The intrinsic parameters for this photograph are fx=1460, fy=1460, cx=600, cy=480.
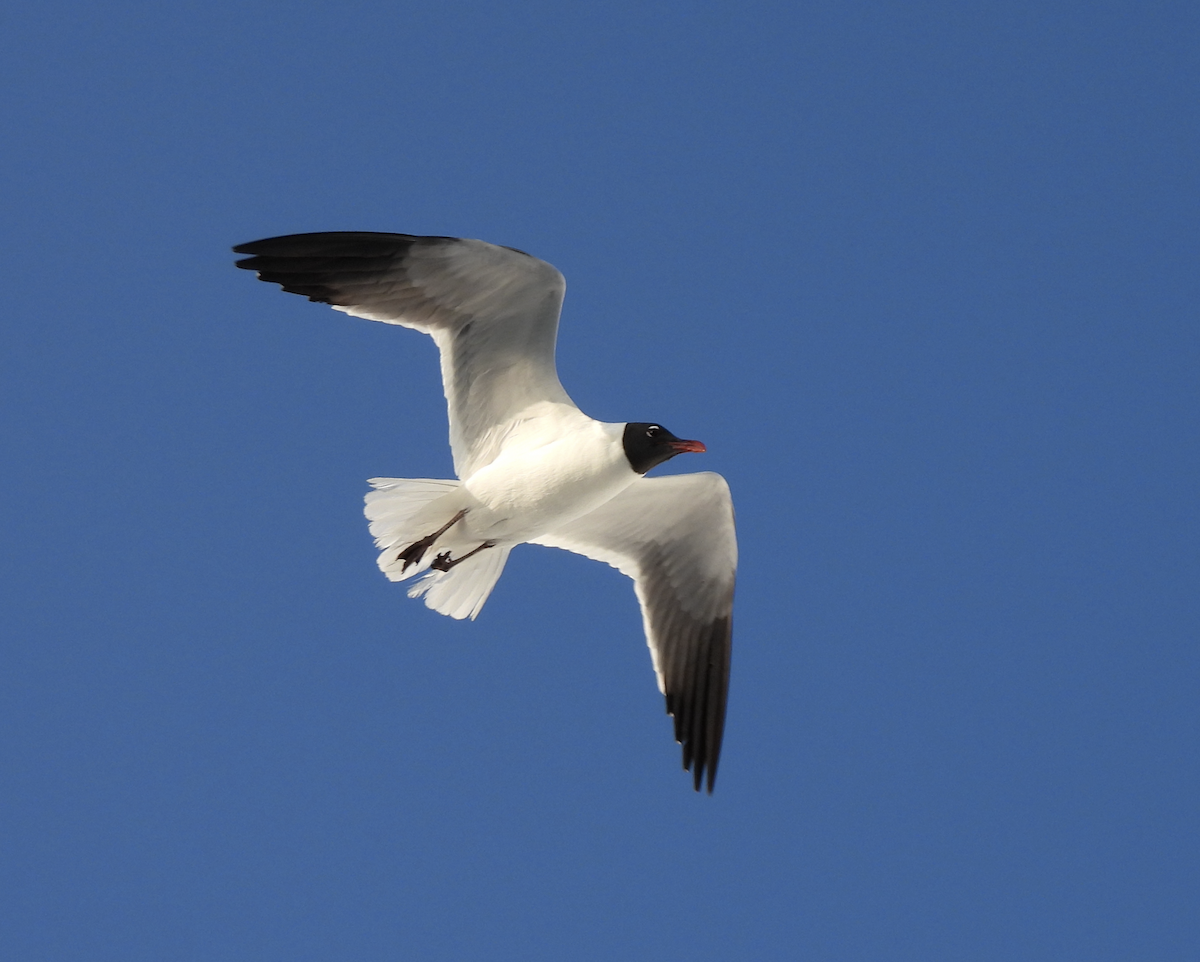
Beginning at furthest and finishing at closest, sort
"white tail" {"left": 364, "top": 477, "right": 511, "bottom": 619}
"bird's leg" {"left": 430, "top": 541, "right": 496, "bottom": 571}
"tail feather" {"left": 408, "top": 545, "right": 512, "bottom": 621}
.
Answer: "tail feather" {"left": 408, "top": 545, "right": 512, "bottom": 621} < "bird's leg" {"left": 430, "top": 541, "right": 496, "bottom": 571} < "white tail" {"left": 364, "top": 477, "right": 511, "bottom": 619}

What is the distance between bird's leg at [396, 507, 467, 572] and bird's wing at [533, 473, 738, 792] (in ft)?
3.24

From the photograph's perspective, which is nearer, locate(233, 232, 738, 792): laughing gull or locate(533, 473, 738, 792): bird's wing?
locate(233, 232, 738, 792): laughing gull

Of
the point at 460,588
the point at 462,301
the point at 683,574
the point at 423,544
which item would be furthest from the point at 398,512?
the point at 683,574

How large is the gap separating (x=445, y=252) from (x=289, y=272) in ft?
2.55

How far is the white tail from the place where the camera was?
24.2ft

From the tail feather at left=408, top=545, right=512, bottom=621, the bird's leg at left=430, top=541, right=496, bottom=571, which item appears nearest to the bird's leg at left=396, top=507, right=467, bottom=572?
the bird's leg at left=430, top=541, right=496, bottom=571

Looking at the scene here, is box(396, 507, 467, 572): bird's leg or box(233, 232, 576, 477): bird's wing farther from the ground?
box(233, 232, 576, 477): bird's wing

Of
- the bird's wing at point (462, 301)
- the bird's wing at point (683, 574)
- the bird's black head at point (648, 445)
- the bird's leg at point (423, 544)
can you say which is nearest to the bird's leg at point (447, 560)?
the bird's leg at point (423, 544)

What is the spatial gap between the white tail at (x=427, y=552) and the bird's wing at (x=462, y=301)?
0.35 metres

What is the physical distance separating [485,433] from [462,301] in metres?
0.71

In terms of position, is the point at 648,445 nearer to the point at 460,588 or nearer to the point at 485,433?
the point at 485,433

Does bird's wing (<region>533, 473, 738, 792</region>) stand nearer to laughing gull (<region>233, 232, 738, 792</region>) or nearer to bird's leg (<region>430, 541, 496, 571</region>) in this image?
laughing gull (<region>233, 232, 738, 792</region>)

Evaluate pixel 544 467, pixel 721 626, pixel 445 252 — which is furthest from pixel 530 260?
pixel 721 626

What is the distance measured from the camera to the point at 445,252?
7.20 m
